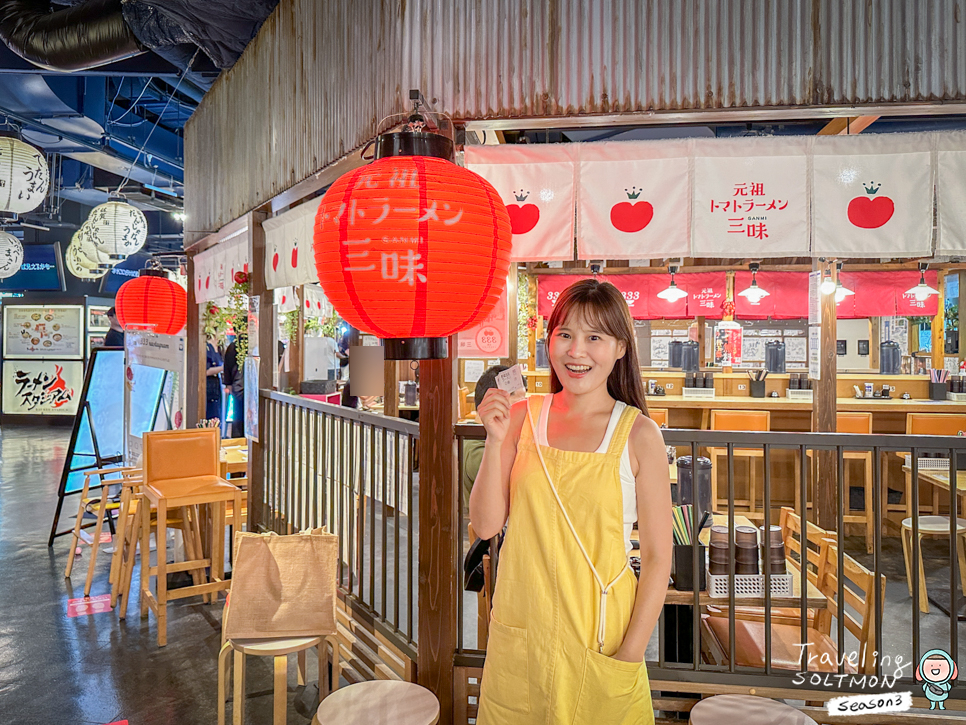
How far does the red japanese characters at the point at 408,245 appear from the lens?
2016 mm

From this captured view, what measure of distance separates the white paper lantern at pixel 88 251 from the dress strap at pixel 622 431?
8309mm

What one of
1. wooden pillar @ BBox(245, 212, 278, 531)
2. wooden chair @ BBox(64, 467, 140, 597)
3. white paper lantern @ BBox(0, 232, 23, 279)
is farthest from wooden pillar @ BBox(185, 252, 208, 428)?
white paper lantern @ BBox(0, 232, 23, 279)

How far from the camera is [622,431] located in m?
1.82

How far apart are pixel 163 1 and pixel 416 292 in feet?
12.3

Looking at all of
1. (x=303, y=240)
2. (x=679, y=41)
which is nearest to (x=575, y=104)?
(x=679, y=41)

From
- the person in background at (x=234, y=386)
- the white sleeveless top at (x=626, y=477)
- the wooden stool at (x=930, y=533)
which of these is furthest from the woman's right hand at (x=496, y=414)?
the person in background at (x=234, y=386)

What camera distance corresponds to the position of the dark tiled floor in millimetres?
3404

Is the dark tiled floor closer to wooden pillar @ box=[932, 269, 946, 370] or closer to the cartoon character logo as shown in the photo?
the cartoon character logo

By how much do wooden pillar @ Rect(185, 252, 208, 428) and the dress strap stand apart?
622 cm

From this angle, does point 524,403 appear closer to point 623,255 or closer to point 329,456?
point 623,255

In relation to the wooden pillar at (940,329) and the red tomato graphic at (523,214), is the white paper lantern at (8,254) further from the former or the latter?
the wooden pillar at (940,329)

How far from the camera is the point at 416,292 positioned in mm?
2035

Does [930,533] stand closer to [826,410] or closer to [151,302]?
[826,410]

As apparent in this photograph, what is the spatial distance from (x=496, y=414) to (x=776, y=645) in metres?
2.19
